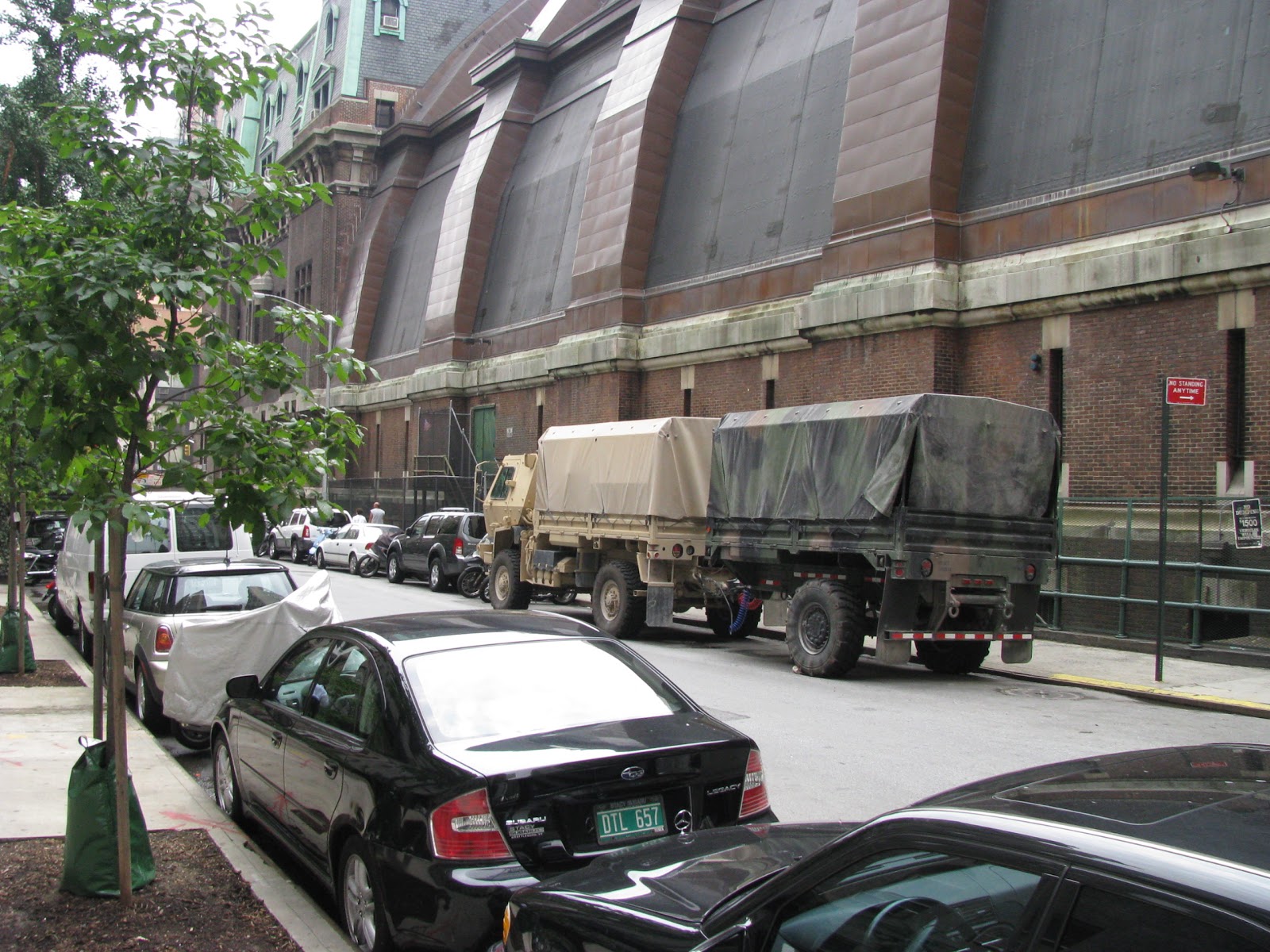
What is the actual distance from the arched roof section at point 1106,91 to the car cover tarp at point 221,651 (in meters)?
14.7

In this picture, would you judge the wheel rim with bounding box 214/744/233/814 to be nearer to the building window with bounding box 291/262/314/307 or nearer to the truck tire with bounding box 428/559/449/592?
the truck tire with bounding box 428/559/449/592

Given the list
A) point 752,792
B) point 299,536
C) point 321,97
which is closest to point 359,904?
point 752,792

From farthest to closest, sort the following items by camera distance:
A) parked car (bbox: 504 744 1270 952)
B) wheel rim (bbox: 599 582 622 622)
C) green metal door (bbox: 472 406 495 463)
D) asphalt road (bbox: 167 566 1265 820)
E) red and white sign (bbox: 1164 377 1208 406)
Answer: green metal door (bbox: 472 406 495 463) < wheel rim (bbox: 599 582 622 622) < red and white sign (bbox: 1164 377 1208 406) < asphalt road (bbox: 167 566 1265 820) < parked car (bbox: 504 744 1270 952)

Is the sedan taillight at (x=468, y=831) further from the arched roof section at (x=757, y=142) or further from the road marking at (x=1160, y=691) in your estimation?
the arched roof section at (x=757, y=142)

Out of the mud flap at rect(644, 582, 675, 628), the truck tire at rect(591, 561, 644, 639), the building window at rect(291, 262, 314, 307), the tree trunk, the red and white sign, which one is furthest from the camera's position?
the building window at rect(291, 262, 314, 307)

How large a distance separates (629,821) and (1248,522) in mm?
11875

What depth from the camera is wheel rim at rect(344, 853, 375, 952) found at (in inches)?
196

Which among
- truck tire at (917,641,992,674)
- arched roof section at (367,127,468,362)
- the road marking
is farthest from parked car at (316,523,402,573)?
the road marking

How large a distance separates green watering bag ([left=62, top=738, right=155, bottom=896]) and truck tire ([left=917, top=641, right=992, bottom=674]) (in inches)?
433

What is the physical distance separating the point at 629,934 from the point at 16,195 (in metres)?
20.8

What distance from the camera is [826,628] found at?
14102 mm

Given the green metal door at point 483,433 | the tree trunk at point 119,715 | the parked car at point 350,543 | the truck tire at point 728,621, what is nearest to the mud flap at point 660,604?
the truck tire at point 728,621

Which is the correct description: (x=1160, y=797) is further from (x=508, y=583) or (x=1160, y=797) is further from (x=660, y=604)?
(x=508, y=583)

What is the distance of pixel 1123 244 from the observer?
1797 cm
